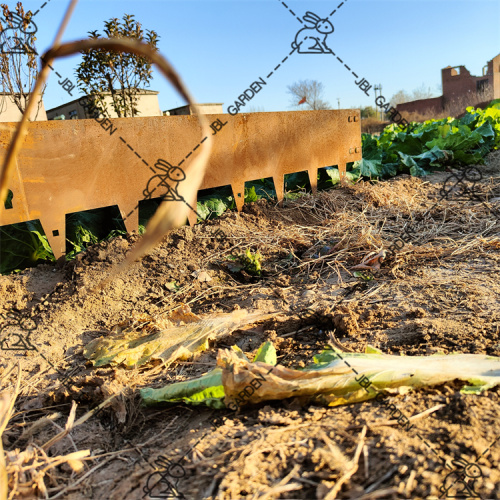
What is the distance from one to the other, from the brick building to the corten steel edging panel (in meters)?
32.8

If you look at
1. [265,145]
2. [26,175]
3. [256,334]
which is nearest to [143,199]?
[26,175]

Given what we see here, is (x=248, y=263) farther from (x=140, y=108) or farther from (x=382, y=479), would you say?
(x=140, y=108)

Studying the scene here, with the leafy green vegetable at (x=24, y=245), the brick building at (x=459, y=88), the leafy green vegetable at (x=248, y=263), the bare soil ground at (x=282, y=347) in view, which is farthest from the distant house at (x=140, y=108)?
the brick building at (x=459, y=88)

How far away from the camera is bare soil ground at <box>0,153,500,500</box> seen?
Answer: 3.81 feet

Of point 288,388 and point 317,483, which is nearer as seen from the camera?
point 317,483

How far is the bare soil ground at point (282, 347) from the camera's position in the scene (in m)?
1.16

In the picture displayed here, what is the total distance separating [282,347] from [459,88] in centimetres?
3862

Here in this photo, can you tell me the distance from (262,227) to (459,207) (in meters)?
2.50

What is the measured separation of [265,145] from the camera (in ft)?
15.5

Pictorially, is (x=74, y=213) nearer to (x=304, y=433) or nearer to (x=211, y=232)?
(x=211, y=232)

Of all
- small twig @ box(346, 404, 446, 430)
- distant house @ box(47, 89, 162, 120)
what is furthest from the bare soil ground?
distant house @ box(47, 89, 162, 120)

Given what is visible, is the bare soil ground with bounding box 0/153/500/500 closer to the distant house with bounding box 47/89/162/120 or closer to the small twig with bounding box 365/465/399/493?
the small twig with bounding box 365/465/399/493

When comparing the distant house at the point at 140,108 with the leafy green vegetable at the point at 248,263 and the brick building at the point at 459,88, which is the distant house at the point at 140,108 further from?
the brick building at the point at 459,88

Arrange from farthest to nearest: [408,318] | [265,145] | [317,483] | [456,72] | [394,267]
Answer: [456,72] < [265,145] < [394,267] < [408,318] < [317,483]
